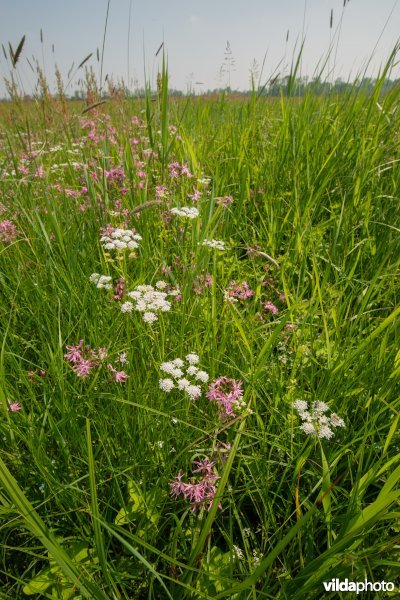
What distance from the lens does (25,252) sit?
232 cm

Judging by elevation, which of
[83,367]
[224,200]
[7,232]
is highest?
[224,200]

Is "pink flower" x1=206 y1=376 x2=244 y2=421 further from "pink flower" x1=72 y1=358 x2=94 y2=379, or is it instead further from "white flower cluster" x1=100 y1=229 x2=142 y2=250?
"white flower cluster" x1=100 y1=229 x2=142 y2=250

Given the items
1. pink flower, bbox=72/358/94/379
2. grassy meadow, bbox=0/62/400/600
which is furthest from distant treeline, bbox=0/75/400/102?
pink flower, bbox=72/358/94/379

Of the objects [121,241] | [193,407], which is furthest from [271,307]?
[121,241]

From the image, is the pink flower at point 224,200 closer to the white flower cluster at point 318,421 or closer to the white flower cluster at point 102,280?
the white flower cluster at point 102,280

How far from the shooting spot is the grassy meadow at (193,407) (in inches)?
45.4

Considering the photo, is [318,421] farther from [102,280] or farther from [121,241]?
[121,241]

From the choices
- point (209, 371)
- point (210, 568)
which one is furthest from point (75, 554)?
point (209, 371)

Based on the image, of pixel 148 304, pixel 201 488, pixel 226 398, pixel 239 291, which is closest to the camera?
pixel 201 488

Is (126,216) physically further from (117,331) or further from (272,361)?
(272,361)

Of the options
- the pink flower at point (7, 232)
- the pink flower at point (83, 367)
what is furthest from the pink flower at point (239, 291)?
the pink flower at point (7, 232)

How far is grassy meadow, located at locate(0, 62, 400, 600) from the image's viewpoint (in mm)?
1152

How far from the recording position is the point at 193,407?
1.59 m

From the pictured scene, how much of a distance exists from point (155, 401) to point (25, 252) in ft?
4.63
